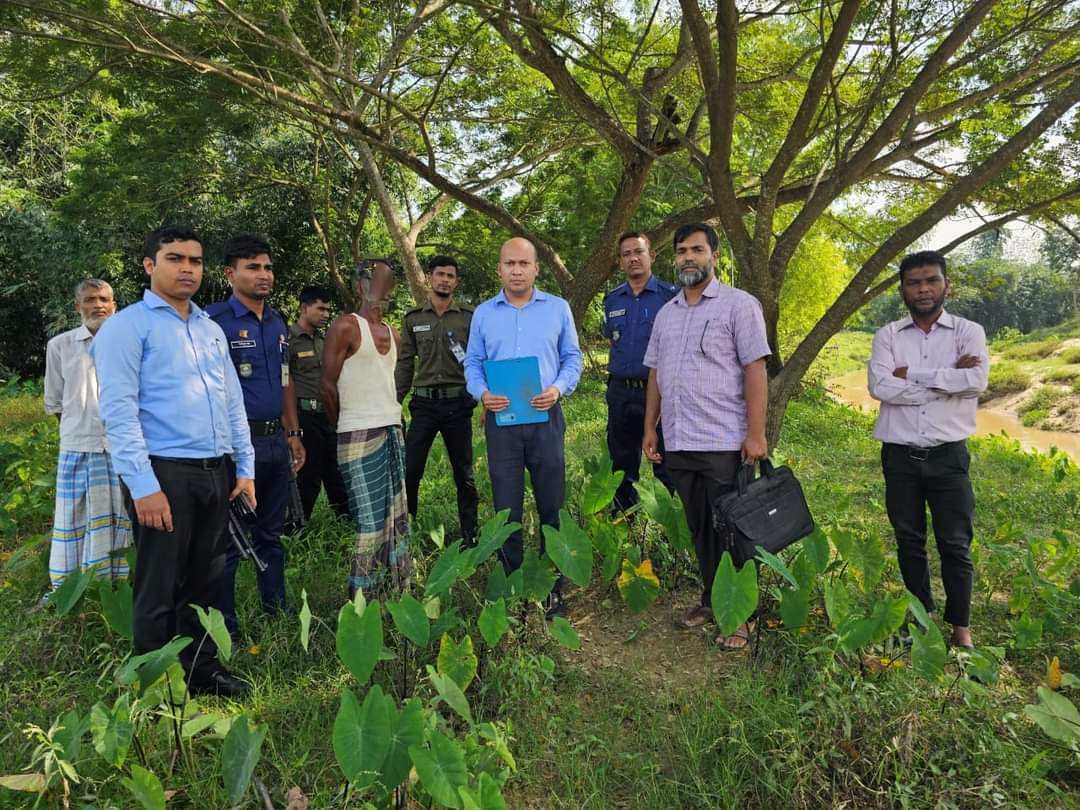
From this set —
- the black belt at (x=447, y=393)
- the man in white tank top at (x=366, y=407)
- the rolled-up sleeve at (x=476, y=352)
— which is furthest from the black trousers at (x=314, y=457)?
the rolled-up sleeve at (x=476, y=352)

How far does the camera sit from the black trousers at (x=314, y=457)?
4.12m

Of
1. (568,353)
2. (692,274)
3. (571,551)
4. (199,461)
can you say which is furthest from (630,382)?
(199,461)

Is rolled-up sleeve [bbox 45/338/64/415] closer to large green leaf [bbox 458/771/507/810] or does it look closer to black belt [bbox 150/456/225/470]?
black belt [bbox 150/456/225/470]

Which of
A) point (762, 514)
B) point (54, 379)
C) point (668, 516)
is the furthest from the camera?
point (54, 379)

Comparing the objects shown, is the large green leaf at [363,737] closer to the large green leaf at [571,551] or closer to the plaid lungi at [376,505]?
the large green leaf at [571,551]

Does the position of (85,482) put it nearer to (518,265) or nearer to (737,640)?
(518,265)

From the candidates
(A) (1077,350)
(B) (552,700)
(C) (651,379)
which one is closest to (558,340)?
(C) (651,379)

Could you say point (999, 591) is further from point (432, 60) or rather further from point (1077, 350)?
point (1077, 350)

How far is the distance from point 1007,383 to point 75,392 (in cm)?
2352

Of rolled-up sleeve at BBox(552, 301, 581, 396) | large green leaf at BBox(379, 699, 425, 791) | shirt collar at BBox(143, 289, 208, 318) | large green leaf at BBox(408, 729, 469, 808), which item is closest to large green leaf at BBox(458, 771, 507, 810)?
large green leaf at BBox(408, 729, 469, 808)

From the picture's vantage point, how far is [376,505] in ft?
9.73

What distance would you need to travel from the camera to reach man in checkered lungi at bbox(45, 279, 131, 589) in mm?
3184

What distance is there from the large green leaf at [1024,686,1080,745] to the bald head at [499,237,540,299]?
2.18 metres

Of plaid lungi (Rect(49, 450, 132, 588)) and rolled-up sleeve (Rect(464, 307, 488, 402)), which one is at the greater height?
rolled-up sleeve (Rect(464, 307, 488, 402))
